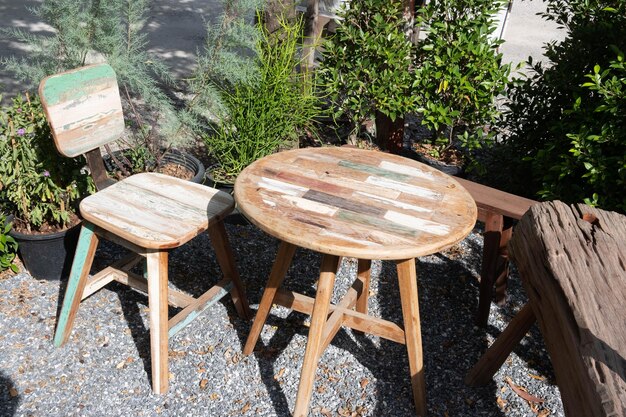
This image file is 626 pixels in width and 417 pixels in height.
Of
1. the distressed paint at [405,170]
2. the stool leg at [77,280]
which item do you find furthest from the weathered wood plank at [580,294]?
the stool leg at [77,280]

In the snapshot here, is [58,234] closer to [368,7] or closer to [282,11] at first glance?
[282,11]

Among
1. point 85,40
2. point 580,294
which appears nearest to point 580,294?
point 580,294

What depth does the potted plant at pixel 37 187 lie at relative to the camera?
3.04 metres

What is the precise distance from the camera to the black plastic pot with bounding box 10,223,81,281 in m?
3.11

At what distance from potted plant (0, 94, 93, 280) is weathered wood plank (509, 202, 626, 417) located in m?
2.24

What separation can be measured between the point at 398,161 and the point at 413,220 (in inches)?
23.4

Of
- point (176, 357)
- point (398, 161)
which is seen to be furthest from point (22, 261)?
point (398, 161)

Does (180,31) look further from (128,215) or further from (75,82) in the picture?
(128,215)

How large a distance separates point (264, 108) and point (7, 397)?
82.6 inches

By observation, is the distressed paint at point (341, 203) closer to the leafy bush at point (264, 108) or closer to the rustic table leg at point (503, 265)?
the rustic table leg at point (503, 265)

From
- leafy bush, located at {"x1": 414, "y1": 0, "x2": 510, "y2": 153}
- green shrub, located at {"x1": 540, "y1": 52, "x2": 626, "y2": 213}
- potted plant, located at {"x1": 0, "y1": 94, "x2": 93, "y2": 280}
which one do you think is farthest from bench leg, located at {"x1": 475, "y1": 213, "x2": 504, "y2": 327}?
potted plant, located at {"x1": 0, "y1": 94, "x2": 93, "y2": 280}

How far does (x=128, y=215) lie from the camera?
255 cm

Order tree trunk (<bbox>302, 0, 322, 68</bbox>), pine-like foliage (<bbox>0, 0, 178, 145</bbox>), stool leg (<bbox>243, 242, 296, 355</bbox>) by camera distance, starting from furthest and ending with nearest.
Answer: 1. tree trunk (<bbox>302, 0, 322, 68</bbox>)
2. pine-like foliage (<bbox>0, 0, 178, 145</bbox>)
3. stool leg (<bbox>243, 242, 296, 355</bbox>)

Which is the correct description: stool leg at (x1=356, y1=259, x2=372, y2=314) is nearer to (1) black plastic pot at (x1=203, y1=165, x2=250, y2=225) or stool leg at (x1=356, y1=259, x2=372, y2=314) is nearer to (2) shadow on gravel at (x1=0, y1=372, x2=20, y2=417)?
Result: (1) black plastic pot at (x1=203, y1=165, x2=250, y2=225)
